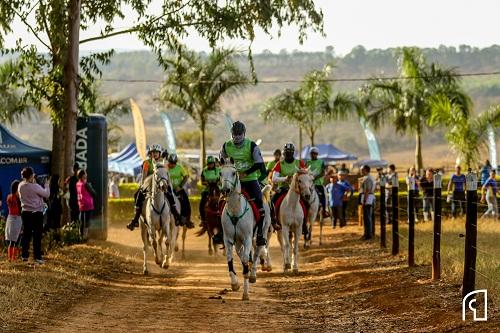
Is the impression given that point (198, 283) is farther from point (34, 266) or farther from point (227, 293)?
point (34, 266)

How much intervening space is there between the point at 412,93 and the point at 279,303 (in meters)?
35.5

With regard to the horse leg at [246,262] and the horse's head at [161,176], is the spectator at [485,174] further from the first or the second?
the horse leg at [246,262]

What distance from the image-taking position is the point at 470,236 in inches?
541

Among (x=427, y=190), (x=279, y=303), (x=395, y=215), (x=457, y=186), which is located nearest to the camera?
(x=279, y=303)

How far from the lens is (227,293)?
16.9 metres

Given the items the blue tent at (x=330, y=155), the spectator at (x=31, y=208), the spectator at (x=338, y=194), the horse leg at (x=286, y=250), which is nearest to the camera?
the spectator at (x=31, y=208)

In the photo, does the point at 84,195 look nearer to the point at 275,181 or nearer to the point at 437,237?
the point at 275,181

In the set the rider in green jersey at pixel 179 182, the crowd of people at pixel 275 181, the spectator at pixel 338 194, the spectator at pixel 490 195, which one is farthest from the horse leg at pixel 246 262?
the spectator at pixel 338 194

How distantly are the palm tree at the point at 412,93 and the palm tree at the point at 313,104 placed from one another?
5.12ft

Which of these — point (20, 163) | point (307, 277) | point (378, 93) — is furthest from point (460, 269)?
point (378, 93)

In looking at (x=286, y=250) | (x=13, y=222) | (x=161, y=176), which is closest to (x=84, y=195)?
(x=13, y=222)

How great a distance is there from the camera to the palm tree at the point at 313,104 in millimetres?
51438

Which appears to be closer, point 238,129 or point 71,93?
point 238,129

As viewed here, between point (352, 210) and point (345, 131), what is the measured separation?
141086 mm
